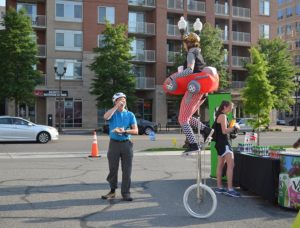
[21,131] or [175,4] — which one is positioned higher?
[175,4]

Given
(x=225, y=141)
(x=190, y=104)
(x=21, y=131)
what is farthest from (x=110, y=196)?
(x=21, y=131)

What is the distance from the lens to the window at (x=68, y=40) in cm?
4594

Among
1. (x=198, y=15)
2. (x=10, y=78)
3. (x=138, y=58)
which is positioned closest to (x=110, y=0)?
(x=138, y=58)

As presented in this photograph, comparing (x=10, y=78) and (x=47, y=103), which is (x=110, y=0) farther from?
(x=10, y=78)

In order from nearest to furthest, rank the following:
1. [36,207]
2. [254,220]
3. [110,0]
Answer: [254,220]
[36,207]
[110,0]

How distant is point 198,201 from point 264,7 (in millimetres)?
53144

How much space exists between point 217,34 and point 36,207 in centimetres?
3907

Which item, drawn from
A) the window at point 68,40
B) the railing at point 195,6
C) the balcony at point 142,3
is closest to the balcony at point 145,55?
A: the balcony at point 142,3

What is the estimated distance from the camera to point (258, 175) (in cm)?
859

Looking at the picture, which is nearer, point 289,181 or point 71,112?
point 289,181

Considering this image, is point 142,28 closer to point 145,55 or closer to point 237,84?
point 145,55

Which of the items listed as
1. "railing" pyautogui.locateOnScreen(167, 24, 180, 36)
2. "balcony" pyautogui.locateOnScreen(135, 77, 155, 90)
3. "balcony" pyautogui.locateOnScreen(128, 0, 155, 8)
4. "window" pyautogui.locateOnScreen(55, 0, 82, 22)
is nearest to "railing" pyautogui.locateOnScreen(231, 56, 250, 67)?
"railing" pyautogui.locateOnScreen(167, 24, 180, 36)

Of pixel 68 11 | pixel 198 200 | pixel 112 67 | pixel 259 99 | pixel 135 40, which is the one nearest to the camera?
pixel 198 200

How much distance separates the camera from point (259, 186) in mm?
8547
